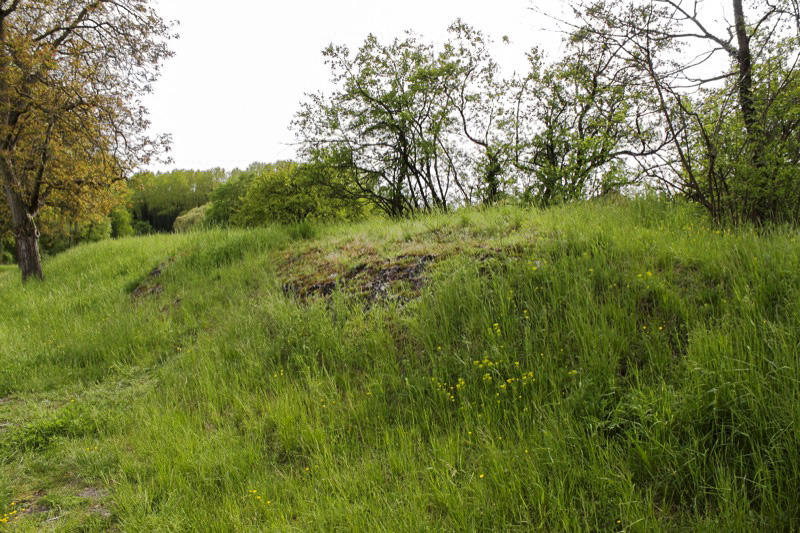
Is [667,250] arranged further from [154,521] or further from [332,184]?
[332,184]

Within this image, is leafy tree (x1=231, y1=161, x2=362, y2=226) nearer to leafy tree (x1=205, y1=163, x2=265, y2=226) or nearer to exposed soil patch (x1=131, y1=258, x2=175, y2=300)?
leafy tree (x1=205, y1=163, x2=265, y2=226)

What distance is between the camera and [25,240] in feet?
42.5

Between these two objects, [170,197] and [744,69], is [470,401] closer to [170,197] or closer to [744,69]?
[744,69]

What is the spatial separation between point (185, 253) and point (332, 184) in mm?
8882

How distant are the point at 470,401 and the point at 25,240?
50.3 feet

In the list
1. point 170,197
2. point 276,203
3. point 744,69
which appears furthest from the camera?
point 170,197

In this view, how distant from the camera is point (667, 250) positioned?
14.0 ft

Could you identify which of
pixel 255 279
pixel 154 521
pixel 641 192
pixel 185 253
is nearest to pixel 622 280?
pixel 641 192

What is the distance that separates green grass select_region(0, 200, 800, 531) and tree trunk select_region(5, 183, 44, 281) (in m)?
8.47

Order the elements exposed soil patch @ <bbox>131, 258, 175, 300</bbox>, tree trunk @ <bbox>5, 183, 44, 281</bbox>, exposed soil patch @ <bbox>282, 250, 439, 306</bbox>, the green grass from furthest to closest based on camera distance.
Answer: tree trunk @ <bbox>5, 183, 44, 281</bbox>, exposed soil patch @ <bbox>131, 258, 175, 300</bbox>, exposed soil patch @ <bbox>282, 250, 439, 306</bbox>, the green grass

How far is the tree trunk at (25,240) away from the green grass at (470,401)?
27.8 ft

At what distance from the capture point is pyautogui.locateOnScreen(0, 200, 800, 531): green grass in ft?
7.88

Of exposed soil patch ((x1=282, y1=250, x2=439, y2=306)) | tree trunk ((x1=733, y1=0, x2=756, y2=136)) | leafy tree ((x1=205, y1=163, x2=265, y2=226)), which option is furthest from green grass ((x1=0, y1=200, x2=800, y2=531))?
leafy tree ((x1=205, y1=163, x2=265, y2=226))

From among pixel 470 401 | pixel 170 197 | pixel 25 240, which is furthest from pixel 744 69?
pixel 170 197
